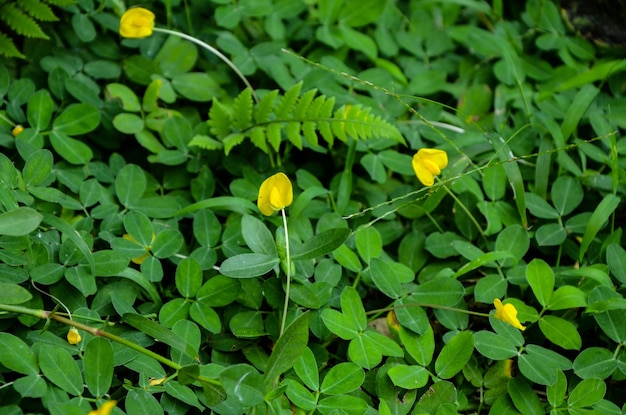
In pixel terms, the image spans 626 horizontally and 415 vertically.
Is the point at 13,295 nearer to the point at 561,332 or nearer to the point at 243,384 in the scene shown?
the point at 243,384

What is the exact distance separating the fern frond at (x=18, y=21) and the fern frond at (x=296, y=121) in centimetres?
59

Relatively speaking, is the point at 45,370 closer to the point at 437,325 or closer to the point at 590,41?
the point at 437,325

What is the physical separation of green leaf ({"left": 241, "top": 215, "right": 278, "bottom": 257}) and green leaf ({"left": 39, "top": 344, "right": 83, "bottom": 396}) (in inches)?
20.5

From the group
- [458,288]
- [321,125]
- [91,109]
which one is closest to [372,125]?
[321,125]

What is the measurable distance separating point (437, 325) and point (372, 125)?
63 cm

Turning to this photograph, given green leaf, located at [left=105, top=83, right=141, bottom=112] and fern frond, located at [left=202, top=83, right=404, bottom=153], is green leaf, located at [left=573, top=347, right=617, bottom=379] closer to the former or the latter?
fern frond, located at [left=202, top=83, right=404, bottom=153]

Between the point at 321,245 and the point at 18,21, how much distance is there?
3.91 feet

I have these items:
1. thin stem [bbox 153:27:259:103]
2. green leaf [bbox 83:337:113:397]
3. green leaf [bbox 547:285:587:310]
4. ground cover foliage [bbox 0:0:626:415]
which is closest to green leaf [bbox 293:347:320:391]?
ground cover foliage [bbox 0:0:626:415]

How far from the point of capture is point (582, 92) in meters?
2.38

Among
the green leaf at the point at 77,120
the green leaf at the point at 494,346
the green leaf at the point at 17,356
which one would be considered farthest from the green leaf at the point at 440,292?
the green leaf at the point at 77,120

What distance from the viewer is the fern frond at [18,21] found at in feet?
6.79

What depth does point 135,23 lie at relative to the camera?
82.4 inches

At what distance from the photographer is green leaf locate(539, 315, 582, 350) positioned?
5.98ft

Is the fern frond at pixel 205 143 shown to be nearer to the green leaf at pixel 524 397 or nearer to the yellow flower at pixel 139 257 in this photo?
the yellow flower at pixel 139 257
